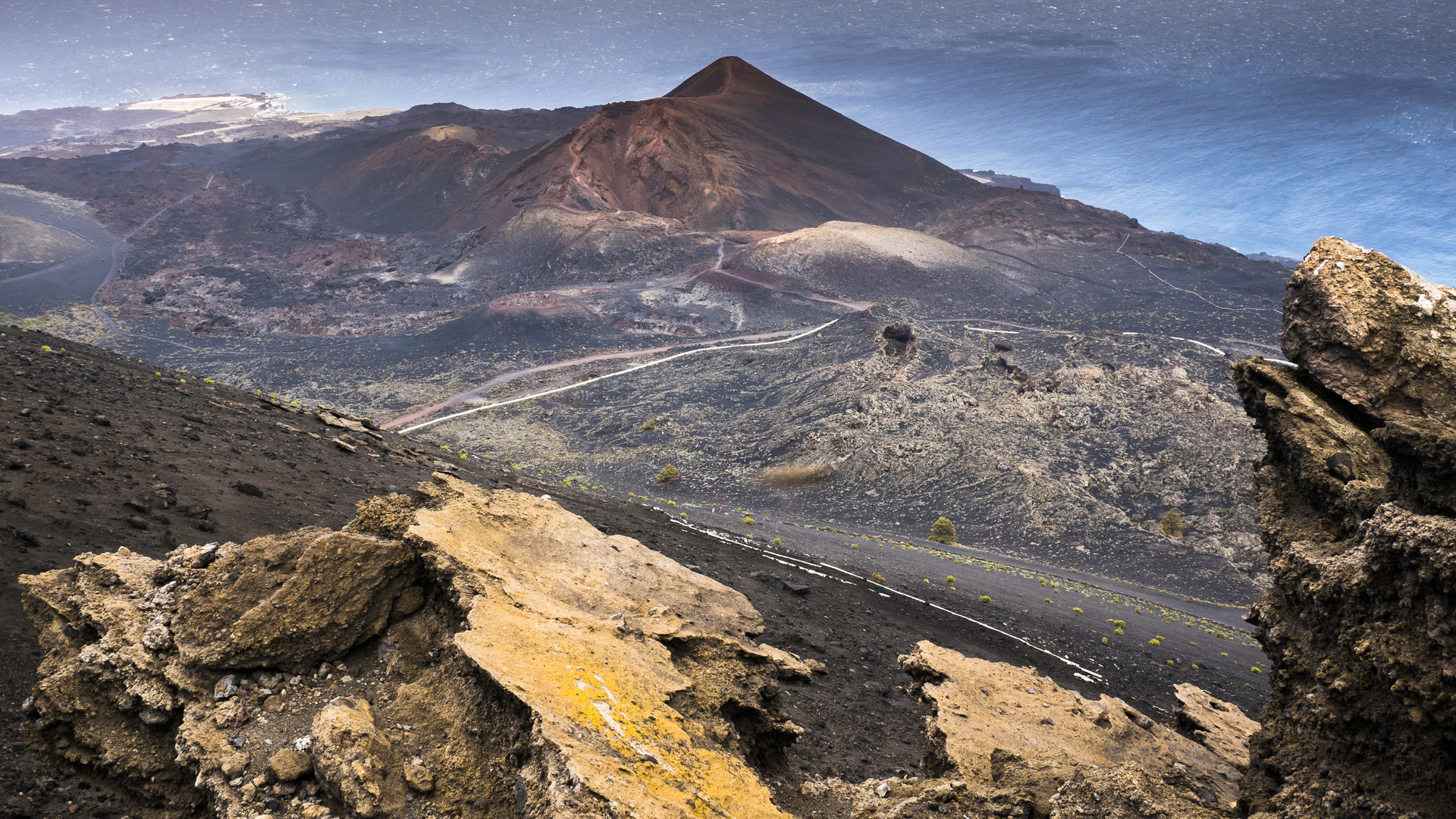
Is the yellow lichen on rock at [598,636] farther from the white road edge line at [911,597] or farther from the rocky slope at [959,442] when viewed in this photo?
the rocky slope at [959,442]

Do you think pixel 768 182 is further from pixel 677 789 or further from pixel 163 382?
pixel 677 789

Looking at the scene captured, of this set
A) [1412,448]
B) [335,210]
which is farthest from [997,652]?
[335,210]

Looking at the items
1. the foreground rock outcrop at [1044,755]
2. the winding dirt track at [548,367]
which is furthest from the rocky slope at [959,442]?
the foreground rock outcrop at [1044,755]

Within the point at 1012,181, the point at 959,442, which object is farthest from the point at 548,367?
the point at 1012,181

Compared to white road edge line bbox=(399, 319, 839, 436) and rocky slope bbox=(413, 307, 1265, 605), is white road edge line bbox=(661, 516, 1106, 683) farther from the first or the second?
white road edge line bbox=(399, 319, 839, 436)

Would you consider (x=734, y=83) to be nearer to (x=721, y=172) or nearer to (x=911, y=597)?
(x=721, y=172)
